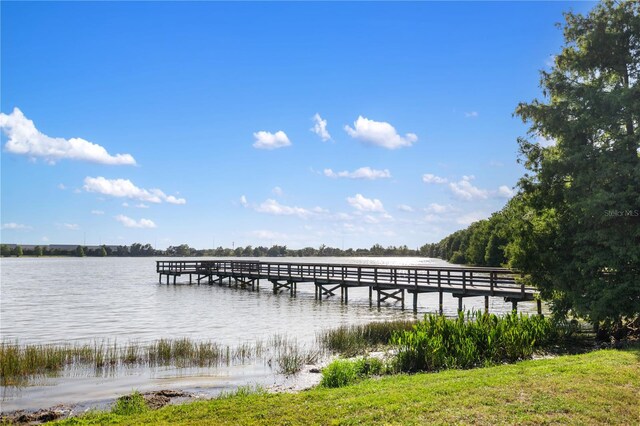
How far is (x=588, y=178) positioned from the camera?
54.3 ft

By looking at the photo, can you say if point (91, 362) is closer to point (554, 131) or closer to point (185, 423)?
point (185, 423)

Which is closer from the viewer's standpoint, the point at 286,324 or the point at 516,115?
the point at 516,115

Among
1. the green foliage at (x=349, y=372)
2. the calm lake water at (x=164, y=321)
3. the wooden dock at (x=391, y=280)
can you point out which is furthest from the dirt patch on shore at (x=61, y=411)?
the wooden dock at (x=391, y=280)

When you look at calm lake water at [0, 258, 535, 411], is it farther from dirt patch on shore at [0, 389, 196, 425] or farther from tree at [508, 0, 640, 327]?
tree at [508, 0, 640, 327]

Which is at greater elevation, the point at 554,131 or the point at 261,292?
the point at 554,131

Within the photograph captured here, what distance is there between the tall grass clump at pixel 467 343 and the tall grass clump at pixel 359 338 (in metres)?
3.64

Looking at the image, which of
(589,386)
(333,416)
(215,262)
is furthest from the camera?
(215,262)

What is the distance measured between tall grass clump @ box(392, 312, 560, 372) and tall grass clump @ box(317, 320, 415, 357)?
3.64 metres

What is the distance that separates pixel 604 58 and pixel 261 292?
4017cm

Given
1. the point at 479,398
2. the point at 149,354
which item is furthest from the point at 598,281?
the point at 149,354

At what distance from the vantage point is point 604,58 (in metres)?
18.3

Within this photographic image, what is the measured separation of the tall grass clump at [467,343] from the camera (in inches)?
541

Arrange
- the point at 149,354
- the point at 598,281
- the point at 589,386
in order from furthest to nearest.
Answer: the point at 149,354 < the point at 598,281 < the point at 589,386

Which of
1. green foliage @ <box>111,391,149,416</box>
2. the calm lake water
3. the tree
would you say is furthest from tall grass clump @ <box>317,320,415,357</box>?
green foliage @ <box>111,391,149,416</box>
